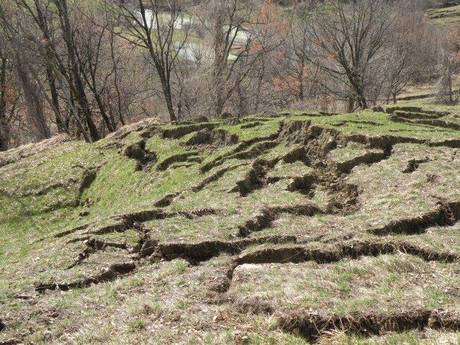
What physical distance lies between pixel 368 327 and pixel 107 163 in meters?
16.3

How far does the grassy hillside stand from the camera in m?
7.59

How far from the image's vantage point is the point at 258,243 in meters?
10.8

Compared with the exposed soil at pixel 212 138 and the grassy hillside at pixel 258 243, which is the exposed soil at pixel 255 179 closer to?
the grassy hillside at pixel 258 243

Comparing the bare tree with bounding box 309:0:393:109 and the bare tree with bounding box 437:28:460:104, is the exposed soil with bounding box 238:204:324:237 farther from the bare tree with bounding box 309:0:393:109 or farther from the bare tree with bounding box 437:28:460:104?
the bare tree with bounding box 437:28:460:104

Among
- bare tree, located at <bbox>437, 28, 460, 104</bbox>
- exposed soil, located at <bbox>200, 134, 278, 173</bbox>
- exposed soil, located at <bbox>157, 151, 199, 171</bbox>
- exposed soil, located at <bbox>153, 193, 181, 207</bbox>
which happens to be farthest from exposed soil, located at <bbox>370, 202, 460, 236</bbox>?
bare tree, located at <bbox>437, 28, 460, 104</bbox>

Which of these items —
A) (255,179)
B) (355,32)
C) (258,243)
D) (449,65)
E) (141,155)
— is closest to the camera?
(258,243)

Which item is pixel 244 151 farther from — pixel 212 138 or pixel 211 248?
pixel 211 248

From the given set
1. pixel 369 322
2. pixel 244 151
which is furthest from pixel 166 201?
pixel 369 322

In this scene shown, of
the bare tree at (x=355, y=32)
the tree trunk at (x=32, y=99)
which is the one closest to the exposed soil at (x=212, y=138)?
the bare tree at (x=355, y=32)

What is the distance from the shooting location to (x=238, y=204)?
13219 millimetres

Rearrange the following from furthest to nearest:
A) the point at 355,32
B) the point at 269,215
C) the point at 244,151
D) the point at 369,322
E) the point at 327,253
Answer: the point at 355,32
the point at 244,151
the point at 269,215
the point at 327,253
the point at 369,322

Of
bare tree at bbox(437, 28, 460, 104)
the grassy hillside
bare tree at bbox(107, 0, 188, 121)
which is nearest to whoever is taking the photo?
the grassy hillside

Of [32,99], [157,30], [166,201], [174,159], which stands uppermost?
[157,30]

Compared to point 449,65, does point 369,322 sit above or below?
below
